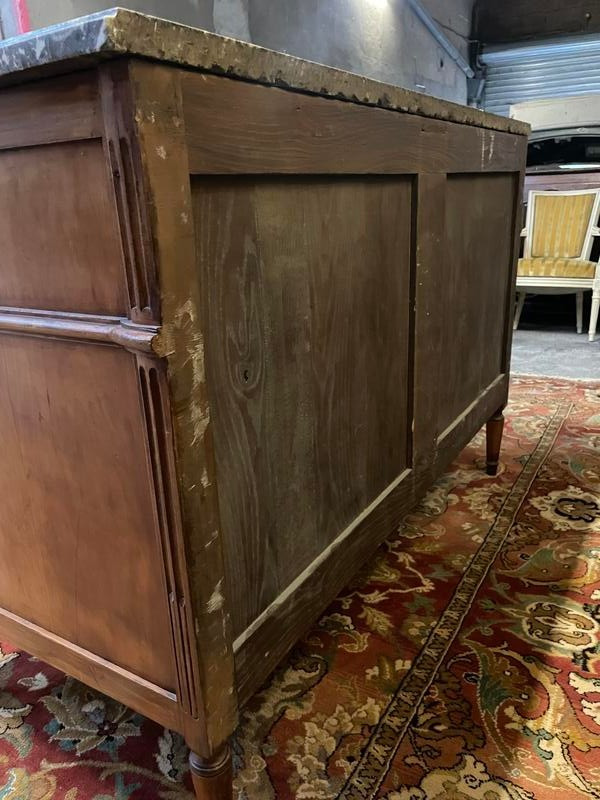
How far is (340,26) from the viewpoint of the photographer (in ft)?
12.6

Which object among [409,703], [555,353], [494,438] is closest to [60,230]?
[409,703]

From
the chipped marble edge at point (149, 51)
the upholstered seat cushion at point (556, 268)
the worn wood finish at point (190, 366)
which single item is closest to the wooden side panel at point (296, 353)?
the worn wood finish at point (190, 366)

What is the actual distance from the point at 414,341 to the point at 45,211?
0.75m

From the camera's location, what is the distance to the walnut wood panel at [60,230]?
1.89 feet

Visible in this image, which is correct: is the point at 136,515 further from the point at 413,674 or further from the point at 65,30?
the point at 413,674

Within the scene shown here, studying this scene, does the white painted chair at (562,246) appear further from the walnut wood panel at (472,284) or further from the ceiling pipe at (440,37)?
the ceiling pipe at (440,37)

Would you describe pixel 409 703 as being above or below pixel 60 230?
below

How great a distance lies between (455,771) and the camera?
906mm

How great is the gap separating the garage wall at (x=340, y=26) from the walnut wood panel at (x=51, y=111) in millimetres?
1302

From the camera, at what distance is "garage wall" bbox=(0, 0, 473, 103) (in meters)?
2.15

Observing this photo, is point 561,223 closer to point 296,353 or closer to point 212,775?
point 296,353

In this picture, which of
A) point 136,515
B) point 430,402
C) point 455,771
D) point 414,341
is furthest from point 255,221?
point 455,771

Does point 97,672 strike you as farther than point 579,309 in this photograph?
No

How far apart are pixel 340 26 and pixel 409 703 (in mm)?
4009
